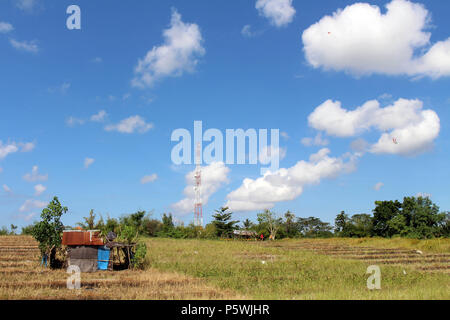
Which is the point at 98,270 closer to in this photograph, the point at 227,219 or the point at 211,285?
the point at 211,285

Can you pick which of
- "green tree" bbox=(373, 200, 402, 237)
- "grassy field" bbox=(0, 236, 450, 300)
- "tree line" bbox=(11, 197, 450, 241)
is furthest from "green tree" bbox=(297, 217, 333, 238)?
"grassy field" bbox=(0, 236, 450, 300)

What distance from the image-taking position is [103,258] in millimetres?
16156

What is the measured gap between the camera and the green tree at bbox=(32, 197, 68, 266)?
52.9 feet

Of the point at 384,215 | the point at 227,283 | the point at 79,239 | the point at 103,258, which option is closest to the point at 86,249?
the point at 79,239

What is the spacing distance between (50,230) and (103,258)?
8.62 ft

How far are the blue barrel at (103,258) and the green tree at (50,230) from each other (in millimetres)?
1913

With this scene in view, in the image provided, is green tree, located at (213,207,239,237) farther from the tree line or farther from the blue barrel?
the blue barrel

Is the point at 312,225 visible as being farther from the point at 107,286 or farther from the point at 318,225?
the point at 107,286

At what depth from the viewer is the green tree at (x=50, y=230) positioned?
16.1 meters

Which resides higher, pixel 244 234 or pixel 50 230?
pixel 50 230

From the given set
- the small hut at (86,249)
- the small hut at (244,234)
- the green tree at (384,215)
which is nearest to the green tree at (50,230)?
the small hut at (86,249)

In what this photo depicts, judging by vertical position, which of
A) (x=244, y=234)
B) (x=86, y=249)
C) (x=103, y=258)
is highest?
(x=86, y=249)
